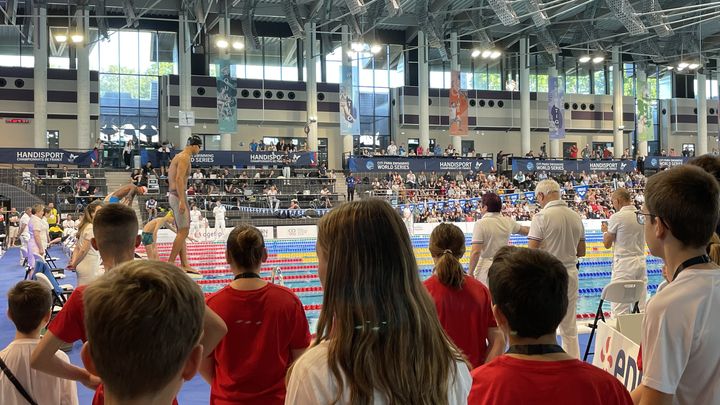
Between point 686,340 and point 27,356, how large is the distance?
3030 millimetres

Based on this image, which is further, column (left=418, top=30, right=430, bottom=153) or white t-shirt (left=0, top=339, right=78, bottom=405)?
column (left=418, top=30, right=430, bottom=153)

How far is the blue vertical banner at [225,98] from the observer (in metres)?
29.0

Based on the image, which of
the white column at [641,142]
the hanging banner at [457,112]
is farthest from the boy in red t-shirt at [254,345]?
the white column at [641,142]

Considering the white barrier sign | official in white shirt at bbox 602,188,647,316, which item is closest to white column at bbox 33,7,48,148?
official in white shirt at bbox 602,188,647,316

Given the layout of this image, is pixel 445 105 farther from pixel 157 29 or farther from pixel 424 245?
pixel 424 245

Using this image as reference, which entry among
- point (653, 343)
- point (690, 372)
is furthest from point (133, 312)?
point (690, 372)

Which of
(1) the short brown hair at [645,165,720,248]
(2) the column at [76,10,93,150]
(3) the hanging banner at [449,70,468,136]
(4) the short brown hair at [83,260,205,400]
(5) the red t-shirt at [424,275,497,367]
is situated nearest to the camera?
(4) the short brown hair at [83,260,205,400]

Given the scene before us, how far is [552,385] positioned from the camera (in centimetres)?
187

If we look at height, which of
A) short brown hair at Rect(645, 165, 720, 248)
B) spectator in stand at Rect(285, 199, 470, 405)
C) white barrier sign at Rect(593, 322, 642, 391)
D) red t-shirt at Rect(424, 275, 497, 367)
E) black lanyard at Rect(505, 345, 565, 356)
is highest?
short brown hair at Rect(645, 165, 720, 248)

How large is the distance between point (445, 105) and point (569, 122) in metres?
9.36

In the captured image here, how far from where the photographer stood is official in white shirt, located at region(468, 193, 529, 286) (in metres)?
5.75

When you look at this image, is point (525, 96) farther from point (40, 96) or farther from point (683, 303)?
point (683, 303)

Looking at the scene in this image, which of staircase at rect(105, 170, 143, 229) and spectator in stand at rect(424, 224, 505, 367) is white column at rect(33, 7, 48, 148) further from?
spectator in stand at rect(424, 224, 505, 367)

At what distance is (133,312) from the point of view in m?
1.29
